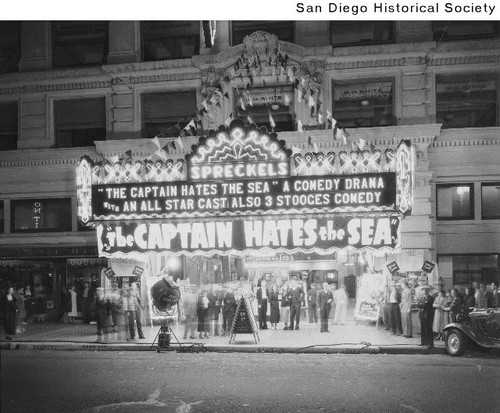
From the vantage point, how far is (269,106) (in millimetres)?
20438

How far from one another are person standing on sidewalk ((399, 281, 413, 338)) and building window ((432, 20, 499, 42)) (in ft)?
31.4

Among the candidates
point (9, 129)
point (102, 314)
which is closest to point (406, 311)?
point (102, 314)

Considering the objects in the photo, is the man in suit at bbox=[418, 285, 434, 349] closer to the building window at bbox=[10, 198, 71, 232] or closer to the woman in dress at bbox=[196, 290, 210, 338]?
the woman in dress at bbox=[196, 290, 210, 338]

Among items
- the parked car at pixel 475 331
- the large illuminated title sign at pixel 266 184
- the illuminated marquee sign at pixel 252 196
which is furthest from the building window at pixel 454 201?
the parked car at pixel 475 331

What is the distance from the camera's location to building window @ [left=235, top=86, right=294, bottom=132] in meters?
20.2

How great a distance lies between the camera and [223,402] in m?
8.27

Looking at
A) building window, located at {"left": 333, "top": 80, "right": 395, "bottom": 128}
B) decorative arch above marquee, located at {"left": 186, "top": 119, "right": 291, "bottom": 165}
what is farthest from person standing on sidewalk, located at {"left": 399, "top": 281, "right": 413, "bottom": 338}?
building window, located at {"left": 333, "top": 80, "right": 395, "bottom": 128}

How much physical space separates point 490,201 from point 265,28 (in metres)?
10.8

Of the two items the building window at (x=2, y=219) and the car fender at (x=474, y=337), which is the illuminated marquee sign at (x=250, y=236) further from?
→ the building window at (x=2, y=219)

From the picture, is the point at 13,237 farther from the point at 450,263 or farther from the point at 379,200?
the point at 450,263

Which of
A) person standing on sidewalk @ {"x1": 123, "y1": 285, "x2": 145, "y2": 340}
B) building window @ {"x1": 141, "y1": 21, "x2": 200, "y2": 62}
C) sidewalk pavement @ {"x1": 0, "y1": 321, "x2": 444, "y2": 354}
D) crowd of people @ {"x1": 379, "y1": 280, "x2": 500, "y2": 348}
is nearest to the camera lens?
sidewalk pavement @ {"x1": 0, "y1": 321, "x2": 444, "y2": 354}

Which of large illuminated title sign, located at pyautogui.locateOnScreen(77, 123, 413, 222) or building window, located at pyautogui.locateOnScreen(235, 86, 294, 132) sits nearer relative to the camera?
large illuminated title sign, located at pyautogui.locateOnScreen(77, 123, 413, 222)

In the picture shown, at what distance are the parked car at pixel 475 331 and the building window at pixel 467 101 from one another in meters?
9.03

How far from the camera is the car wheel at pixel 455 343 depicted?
12461 millimetres
